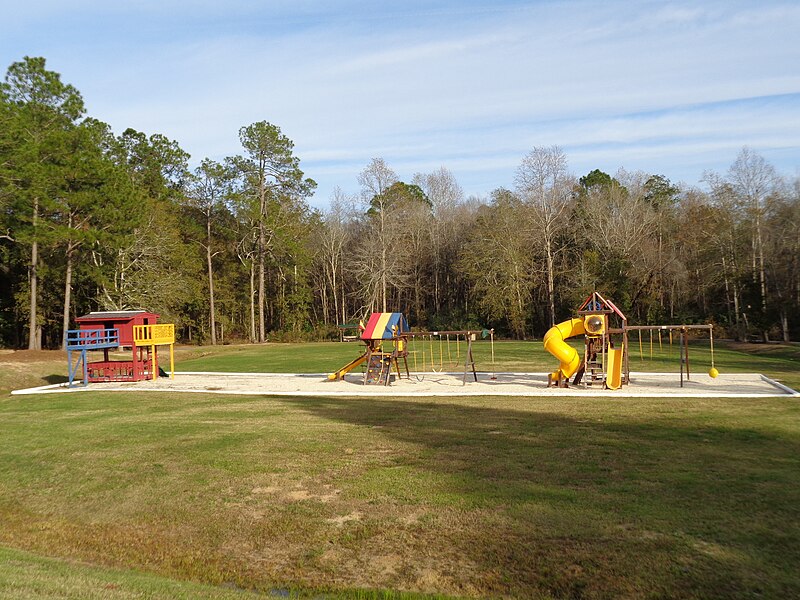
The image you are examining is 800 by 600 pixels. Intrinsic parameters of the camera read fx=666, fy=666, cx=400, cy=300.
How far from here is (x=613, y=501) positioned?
8016 mm

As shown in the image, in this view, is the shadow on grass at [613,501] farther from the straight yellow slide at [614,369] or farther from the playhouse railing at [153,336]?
the playhouse railing at [153,336]

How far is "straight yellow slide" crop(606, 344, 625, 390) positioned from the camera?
19430 millimetres

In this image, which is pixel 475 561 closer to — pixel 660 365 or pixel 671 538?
pixel 671 538

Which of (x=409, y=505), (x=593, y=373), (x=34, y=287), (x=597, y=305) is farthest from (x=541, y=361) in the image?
(x=34, y=287)

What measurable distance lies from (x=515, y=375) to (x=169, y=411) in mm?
12494

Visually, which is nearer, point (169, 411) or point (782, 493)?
point (782, 493)

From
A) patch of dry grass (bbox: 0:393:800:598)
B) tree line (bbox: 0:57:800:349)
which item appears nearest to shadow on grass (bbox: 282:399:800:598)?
patch of dry grass (bbox: 0:393:800:598)

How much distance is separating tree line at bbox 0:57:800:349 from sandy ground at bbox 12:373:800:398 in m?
18.2

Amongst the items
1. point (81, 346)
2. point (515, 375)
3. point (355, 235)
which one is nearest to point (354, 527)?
point (515, 375)

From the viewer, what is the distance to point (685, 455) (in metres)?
10.3

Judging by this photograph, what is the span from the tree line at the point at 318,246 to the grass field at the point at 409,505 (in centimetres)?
2809

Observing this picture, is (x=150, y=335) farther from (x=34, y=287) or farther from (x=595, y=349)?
(x=34, y=287)

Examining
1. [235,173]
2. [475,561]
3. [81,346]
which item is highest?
[235,173]

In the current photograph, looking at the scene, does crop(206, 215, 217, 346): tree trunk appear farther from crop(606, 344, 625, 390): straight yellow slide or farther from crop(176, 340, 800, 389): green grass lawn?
crop(606, 344, 625, 390): straight yellow slide
